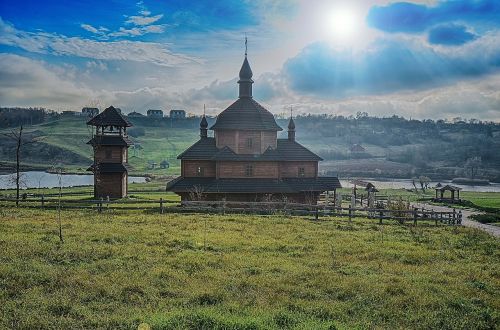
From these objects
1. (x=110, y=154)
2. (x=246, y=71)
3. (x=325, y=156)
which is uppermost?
(x=246, y=71)

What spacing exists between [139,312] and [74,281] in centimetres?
337

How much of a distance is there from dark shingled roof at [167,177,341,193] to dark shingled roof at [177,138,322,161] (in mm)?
2119

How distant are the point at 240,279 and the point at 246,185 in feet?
85.6

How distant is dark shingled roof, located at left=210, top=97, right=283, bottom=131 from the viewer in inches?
1655

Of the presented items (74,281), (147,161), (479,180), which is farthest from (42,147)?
(74,281)

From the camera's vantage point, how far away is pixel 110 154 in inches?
1955

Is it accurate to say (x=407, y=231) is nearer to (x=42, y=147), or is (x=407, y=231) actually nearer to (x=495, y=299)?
(x=495, y=299)

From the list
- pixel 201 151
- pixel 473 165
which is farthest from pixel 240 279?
pixel 473 165

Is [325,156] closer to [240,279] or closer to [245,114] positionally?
[245,114]

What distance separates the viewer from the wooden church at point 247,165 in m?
39.4

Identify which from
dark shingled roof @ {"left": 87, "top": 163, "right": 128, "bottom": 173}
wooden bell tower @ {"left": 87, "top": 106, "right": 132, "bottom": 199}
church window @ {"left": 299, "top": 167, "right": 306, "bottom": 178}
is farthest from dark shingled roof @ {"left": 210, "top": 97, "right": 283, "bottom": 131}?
wooden bell tower @ {"left": 87, "top": 106, "right": 132, "bottom": 199}

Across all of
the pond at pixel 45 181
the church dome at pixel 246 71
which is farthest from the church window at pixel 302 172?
the pond at pixel 45 181

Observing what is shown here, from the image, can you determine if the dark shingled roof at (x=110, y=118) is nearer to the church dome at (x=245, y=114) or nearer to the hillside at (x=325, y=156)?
the church dome at (x=245, y=114)

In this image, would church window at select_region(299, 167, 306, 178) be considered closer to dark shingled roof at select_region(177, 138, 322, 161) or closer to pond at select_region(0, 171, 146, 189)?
dark shingled roof at select_region(177, 138, 322, 161)
